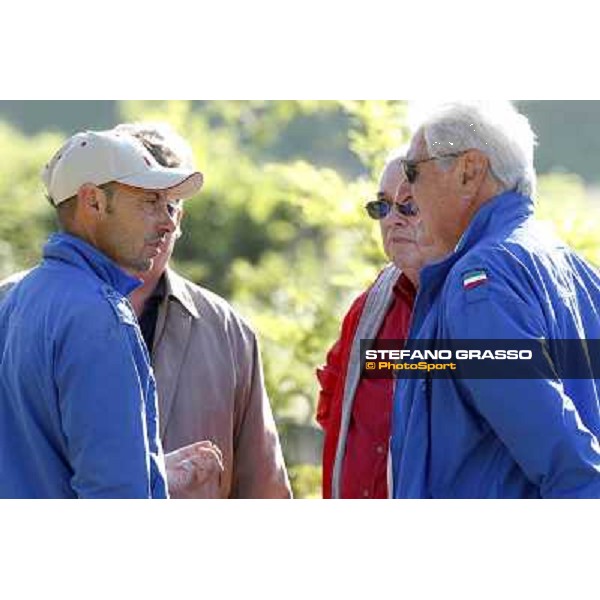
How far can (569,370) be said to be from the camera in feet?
10.8

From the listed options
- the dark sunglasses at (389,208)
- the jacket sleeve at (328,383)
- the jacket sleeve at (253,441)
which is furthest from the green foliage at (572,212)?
the jacket sleeve at (253,441)

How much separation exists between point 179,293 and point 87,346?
1.05 metres

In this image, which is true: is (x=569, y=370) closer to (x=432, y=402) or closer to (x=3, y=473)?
(x=432, y=402)

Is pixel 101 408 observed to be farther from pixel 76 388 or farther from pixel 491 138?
pixel 491 138

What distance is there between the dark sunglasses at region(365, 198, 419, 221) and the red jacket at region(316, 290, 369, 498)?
21cm

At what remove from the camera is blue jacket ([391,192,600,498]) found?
3111 mm

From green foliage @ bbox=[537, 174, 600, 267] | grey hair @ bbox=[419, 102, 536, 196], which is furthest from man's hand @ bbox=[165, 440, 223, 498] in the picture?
green foliage @ bbox=[537, 174, 600, 267]

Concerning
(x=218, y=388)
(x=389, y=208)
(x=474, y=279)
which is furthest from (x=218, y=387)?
(x=474, y=279)

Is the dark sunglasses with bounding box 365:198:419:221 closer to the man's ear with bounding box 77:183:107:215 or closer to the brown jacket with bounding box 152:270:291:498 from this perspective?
the brown jacket with bounding box 152:270:291:498

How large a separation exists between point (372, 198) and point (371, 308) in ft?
2.92

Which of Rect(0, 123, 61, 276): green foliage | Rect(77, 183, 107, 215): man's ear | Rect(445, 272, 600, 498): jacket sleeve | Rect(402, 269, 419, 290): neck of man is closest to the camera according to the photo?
Rect(445, 272, 600, 498): jacket sleeve

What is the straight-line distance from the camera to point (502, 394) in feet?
10.3

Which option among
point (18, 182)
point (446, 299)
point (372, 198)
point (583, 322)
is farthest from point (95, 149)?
point (372, 198)

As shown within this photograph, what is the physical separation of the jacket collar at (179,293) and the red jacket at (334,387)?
0.39 meters
